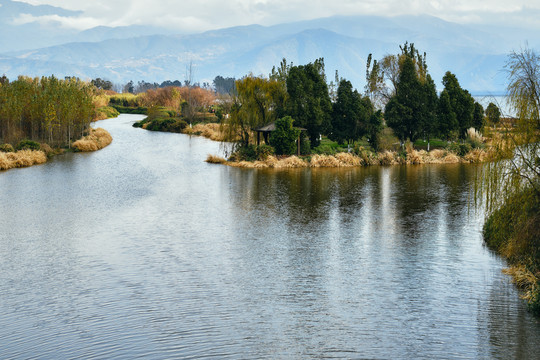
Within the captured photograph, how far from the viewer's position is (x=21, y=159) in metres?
50.0

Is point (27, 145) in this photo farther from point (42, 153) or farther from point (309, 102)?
point (309, 102)

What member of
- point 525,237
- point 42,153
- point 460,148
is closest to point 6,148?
point 42,153

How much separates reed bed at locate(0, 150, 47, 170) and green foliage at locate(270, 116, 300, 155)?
872 inches

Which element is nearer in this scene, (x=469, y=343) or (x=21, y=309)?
(x=469, y=343)

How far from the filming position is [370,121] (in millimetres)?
55469

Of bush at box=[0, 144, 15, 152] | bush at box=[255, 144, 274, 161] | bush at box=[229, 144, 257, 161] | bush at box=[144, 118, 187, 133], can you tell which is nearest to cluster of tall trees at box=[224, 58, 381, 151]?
bush at box=[229, 144, 257, 161]

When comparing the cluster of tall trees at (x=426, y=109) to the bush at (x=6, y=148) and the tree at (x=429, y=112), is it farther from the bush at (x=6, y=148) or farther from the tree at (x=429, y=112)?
the bush at (x=6, y=148)

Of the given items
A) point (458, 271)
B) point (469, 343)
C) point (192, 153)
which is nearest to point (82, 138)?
point (192, 153)

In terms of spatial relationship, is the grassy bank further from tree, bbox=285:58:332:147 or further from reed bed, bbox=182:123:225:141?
reed bed, bbox=182:123:225:141

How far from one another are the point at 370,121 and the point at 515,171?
125 ft

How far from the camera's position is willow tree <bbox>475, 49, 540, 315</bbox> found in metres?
17.5

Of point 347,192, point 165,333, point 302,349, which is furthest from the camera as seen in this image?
point 347,192

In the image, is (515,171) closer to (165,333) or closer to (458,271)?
(458,271)

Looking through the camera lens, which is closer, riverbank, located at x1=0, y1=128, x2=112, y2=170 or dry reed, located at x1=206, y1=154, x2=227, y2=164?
riverbank, located at x1=0, y1=128, x2=112, y2=170
